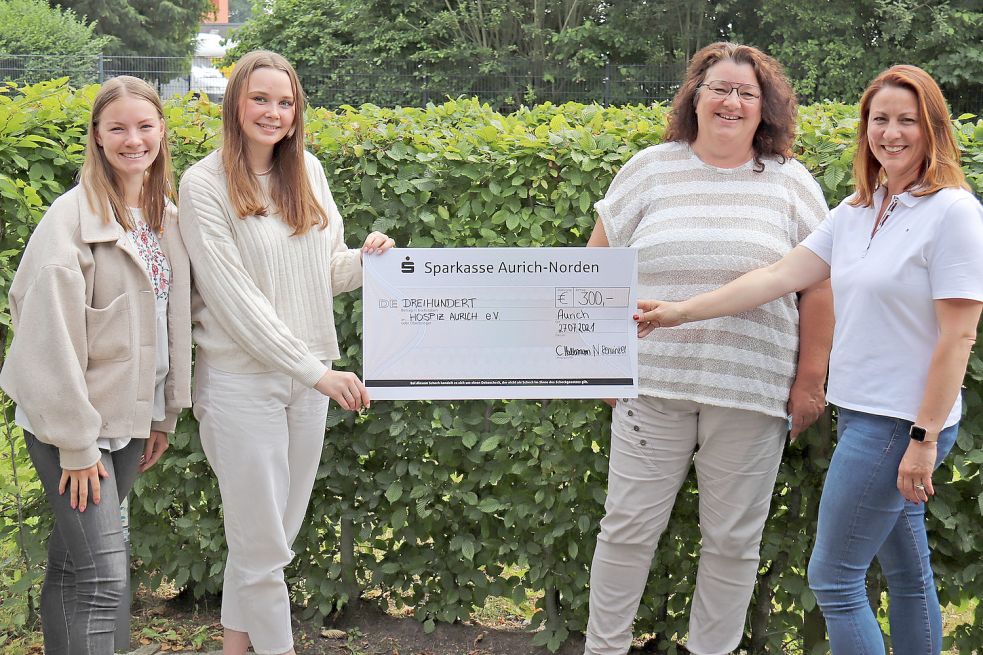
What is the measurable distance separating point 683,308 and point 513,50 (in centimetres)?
2692

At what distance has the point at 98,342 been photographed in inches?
112

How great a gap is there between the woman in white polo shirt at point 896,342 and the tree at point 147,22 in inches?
1543

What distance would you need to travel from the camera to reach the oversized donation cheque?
3422 millimetres

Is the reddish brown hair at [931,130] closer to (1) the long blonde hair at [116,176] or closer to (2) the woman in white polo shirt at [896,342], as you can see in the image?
(2) the woman in white polo shirt at [896,342]

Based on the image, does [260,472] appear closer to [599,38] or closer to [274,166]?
[274,166]

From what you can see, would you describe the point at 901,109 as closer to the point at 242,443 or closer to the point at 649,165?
the point at 649,165

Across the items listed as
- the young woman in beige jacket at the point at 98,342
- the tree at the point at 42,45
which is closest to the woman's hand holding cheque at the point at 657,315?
the young woman in beige jacket at the point at 98,342

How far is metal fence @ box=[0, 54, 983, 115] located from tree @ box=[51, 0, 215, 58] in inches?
476

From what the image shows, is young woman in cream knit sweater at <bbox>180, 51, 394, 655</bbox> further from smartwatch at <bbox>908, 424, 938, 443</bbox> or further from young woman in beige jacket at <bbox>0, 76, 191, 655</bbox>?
smartwatch at <bbox>908, 424, 938, 443</bbox>

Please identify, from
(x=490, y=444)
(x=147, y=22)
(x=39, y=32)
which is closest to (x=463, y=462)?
(x=490, y=444)

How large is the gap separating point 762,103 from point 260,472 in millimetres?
1927

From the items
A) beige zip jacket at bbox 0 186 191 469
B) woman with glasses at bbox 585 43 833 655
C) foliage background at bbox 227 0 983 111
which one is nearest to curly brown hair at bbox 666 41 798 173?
woman with glasses at bbox 585 43 833 655

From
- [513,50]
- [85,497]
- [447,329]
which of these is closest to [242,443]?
[85,497]

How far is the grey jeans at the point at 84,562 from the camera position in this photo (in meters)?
2.85
